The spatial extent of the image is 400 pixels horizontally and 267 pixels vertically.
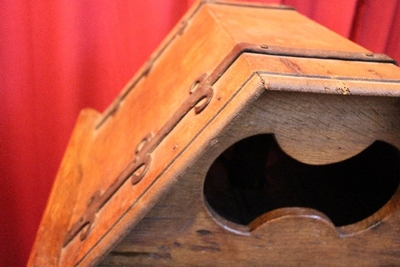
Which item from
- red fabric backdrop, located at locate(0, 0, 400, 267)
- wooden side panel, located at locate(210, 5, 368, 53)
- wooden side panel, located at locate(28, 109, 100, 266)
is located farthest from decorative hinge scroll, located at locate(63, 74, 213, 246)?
red fabric backdrop, located at locate(0, 0, 400, 267)

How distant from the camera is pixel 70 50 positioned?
1.47 m

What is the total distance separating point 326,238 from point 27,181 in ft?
4.23

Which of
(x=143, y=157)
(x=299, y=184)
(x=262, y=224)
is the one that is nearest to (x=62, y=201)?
(x=143, y=157)

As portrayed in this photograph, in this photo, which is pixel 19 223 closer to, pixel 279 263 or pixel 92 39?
pixel 92 39

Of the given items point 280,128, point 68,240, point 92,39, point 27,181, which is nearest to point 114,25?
point 92,39

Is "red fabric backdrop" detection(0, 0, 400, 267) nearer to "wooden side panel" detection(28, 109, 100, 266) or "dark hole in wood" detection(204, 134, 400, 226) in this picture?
"wooden side panel" detection(28, 109, 100, 266)

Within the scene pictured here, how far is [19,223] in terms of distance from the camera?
1.76m

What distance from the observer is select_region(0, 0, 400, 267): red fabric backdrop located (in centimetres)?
144

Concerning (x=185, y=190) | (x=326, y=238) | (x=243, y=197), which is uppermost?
(x=185, y=190)

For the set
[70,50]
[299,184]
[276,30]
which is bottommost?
[299,184]

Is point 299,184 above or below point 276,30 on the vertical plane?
below

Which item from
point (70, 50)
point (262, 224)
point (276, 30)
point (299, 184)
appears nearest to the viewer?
point (262, 224)

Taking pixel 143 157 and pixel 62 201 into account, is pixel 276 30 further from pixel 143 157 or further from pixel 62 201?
pixel 62 201

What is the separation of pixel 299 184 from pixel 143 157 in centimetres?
49
